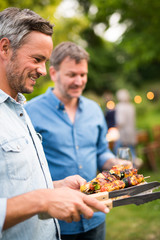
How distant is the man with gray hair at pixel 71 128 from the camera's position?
8.86 ft

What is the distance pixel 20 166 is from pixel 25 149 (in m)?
0.13

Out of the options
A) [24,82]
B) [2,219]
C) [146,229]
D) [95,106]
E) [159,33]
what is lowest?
[146,229]

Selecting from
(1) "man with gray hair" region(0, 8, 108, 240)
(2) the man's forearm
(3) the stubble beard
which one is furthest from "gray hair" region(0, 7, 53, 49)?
(2) the man's forearm

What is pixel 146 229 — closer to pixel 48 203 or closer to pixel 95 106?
pixel 95 106

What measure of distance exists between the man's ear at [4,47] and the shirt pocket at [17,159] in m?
0.54

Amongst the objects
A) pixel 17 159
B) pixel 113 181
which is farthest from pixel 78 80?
pixel 17 159

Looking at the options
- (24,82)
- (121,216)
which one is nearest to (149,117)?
(121,216)

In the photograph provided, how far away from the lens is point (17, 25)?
5.46 ft

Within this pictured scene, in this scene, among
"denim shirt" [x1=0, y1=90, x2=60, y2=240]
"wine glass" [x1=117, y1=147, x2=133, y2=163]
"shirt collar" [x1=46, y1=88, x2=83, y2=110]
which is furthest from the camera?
"shirt collar" [x1=46, y1=88, x2=83, y2=110]

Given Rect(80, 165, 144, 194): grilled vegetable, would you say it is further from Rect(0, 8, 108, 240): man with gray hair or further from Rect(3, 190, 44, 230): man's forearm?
Rect(3, 190, 44, 230): man's forearm

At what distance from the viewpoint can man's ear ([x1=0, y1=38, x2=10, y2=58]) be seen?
1.66 metres

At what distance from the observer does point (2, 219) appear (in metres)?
1.27

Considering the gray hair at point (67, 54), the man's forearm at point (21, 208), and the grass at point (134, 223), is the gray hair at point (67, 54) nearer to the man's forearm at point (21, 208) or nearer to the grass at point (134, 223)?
the man's forearm at point (21, 208)

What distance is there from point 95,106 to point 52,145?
84cm
